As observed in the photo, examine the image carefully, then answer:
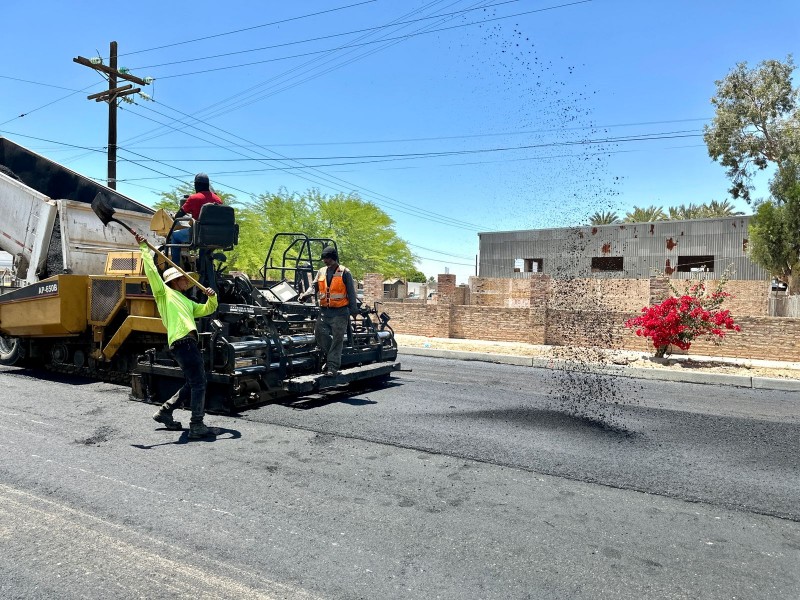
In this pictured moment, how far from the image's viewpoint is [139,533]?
3.67 metres

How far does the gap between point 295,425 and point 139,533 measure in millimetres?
2663

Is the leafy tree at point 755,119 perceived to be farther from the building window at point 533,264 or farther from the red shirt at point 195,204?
the red shirt at point 195,204

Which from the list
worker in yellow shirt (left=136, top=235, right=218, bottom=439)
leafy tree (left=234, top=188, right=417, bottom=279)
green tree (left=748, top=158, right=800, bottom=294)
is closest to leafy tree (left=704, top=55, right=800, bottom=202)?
green tree (left=748, top=158, right=800, bottom=294)

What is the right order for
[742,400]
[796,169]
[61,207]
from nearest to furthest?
[61,207]
[742,400]
[796,169]

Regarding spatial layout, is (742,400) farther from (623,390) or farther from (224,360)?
(224,360)

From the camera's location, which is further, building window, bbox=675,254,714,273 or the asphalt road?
building window, bbox=675,254,714,273

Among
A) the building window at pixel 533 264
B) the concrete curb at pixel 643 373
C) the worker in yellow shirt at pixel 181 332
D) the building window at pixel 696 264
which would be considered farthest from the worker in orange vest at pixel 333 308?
the building window at pixel 533 264

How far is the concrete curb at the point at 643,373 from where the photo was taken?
10.8 meters

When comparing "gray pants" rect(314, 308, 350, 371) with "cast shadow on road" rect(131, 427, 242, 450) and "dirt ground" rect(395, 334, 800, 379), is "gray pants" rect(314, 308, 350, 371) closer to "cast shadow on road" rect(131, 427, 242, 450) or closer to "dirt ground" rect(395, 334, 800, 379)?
"cast shadow on road" rect(131, 427, 242, 450)

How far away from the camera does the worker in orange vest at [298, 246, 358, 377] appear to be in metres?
7.38

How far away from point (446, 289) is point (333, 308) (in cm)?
1111

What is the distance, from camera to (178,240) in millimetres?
7078

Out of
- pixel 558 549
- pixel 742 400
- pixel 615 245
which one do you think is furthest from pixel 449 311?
pixel 615 245

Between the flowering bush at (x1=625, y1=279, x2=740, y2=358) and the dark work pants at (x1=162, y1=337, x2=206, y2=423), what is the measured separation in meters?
10.2
